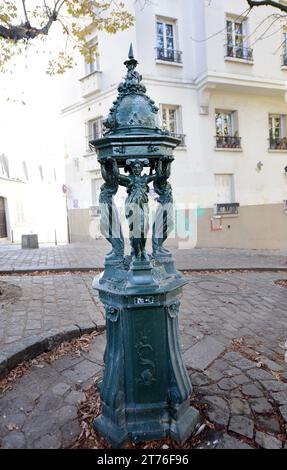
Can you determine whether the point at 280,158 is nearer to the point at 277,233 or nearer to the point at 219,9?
the point at 277,233

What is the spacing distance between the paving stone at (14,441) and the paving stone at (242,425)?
1.45m

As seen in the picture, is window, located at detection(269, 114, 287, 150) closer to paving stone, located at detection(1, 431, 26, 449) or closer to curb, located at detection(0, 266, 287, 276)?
curb, located at detection(0, 266, 287, 276)

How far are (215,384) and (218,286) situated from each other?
370 cm

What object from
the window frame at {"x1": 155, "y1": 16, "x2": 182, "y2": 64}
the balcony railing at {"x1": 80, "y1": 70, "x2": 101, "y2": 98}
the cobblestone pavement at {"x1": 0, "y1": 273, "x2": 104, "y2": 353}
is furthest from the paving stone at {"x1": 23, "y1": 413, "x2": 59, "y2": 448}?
the balcony railing at {"x1": 80, "y1": 70, "x2": 101, "y2": 98}

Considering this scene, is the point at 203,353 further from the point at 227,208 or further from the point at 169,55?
the point at 169,55

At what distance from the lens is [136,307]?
199 cm

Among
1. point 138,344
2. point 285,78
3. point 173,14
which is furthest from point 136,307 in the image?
point 285,78

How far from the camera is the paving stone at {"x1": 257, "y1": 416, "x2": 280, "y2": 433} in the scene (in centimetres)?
218

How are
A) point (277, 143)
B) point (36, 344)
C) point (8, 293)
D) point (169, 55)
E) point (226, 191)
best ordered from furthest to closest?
point (277, 143) → point (226, 191) → point (169, 55) → point (8, 293) → point (36, 344)

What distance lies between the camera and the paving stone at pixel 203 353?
3.07 meters

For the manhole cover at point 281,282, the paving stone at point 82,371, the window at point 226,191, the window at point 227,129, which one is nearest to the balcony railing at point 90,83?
the window at point 227,129

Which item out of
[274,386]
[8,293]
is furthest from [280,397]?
[8,293]

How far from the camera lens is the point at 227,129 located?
13414 millimetres
